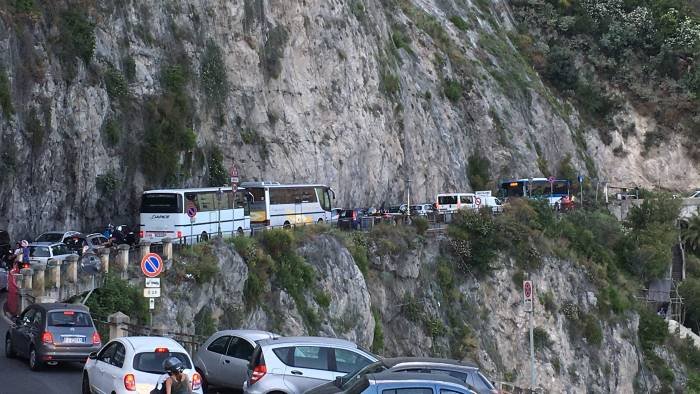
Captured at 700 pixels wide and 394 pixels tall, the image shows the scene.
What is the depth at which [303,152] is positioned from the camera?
5234 cm

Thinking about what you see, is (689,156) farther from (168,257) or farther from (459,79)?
(168,257)

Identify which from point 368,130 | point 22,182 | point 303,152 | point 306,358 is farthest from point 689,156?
point 306,358

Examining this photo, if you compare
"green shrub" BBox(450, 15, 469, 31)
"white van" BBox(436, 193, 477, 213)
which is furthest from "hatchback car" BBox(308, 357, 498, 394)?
"green shrub" BBox(450, 15, 469, 31)

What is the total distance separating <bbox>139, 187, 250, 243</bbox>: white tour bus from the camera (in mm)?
37188

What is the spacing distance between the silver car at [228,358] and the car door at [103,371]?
2636mm

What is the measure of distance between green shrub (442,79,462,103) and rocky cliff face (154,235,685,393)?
59.4 feet

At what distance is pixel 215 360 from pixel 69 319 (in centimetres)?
366

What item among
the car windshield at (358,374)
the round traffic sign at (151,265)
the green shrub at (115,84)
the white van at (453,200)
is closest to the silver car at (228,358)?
the round traffic sign at (151,265)

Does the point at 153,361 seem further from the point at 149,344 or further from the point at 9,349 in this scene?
the point at 9,349

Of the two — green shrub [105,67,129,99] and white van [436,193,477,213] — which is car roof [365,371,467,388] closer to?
green shrub [105,67,129,99]

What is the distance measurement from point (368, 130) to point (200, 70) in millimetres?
13952

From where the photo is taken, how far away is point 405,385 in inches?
534

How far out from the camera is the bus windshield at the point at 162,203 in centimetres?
3722

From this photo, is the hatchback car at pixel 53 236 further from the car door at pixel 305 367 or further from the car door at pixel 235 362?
the car door at pixel 305 367
